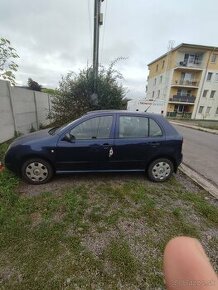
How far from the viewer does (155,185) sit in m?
4.46

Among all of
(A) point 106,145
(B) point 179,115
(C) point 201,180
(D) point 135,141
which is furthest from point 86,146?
(B) point 179,115

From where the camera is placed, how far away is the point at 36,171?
4.18 metres

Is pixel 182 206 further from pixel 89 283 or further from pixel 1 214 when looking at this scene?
pixel 1 214

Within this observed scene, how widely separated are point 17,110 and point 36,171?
4.73 m

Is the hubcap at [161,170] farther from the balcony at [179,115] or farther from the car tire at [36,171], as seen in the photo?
the balcony at [179,115]

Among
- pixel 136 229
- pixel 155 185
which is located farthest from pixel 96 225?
pixel 155 185

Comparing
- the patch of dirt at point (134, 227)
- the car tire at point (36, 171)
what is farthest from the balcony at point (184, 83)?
the patch of dirt at point (134, 227)

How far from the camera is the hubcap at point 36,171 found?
4.14 metres

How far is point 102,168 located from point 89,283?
8.20 feet

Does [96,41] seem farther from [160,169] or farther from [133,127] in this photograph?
[160,169]

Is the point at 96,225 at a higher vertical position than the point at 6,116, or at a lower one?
lower

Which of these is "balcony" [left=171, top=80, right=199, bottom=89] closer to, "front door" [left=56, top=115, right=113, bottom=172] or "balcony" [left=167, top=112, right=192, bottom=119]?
"balcony" [left=167, top=112, right=192, bottom=119]

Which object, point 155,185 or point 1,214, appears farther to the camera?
point 155,185

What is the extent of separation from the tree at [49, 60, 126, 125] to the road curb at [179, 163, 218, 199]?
491 cm
